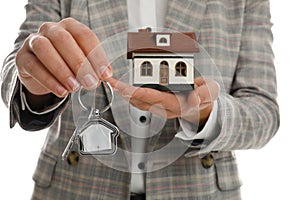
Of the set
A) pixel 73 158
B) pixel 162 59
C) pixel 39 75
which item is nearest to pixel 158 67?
pixel 162 59

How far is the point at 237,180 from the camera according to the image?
0.94m

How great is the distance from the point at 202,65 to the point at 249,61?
0.35 meters

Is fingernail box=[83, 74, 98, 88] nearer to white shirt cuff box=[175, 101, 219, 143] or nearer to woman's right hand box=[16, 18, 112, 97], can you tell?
woman's right hand box=[16, 18, 112, 97]

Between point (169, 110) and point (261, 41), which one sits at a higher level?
point (261, 41)

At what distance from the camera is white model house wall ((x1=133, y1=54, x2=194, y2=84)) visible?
0.55 m

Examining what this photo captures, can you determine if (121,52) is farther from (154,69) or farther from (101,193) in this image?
(101,193)

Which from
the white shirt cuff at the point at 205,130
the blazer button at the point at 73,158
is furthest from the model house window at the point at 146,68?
the blazer button at the point at 73,158

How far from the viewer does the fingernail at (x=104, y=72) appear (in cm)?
53

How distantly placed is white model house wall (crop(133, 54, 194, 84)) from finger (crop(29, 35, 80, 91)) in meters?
0.06

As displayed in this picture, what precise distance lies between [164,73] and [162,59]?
16mm

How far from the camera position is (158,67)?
0.56 meters

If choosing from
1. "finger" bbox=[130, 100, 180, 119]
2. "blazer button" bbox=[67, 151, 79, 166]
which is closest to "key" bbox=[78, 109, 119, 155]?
"finger" bbox=[130, 100, 180, 119]

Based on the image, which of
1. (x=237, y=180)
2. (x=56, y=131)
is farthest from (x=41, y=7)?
(x=237, y=180)

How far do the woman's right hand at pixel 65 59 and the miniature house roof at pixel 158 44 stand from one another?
35 mm
